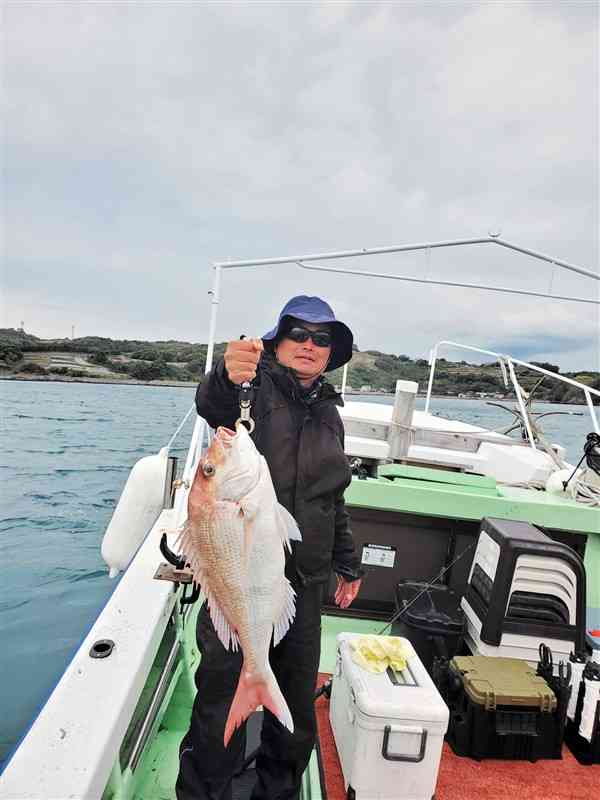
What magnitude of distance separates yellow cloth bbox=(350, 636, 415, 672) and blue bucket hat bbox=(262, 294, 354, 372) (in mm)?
1440

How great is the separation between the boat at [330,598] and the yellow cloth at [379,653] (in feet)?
1.71

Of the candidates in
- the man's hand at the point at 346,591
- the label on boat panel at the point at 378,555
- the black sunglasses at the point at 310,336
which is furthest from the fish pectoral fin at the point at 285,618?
the label on boat panel at the point at 378,555

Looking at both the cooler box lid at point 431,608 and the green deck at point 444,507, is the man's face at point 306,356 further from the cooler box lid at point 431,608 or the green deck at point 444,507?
the cooler box lid at point 431,608

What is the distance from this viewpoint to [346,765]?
2.29m

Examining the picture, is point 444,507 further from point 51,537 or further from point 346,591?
point 51,537

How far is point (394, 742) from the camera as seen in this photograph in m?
2.14

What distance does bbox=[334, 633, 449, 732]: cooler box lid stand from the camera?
2125mm

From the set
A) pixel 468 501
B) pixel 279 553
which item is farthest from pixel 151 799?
pixel 468 501

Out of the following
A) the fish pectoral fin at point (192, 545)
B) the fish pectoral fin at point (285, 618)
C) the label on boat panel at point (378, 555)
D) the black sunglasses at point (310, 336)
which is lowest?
the label on boat panel at point (378, 555)

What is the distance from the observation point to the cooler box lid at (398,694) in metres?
2.12

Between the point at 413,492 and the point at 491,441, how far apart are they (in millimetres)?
2871

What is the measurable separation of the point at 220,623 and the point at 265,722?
76 cm

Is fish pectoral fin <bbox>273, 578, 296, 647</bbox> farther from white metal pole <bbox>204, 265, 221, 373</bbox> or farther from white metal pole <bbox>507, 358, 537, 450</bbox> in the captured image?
white metal pole <bbox>507, 358, 537, 450</bbox>

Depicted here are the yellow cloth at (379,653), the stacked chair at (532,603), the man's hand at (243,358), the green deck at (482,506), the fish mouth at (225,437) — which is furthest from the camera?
the green deck at (482,506)
